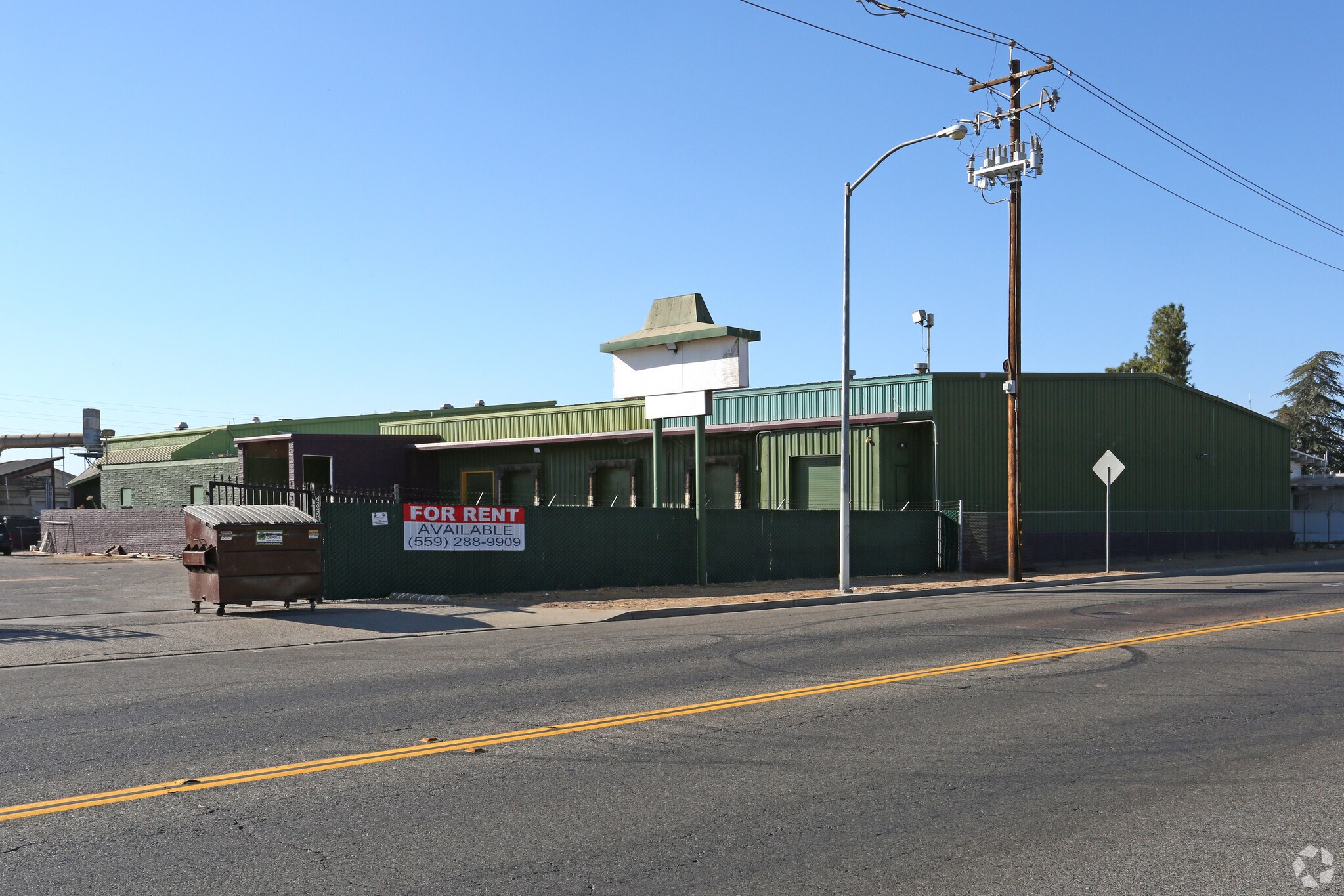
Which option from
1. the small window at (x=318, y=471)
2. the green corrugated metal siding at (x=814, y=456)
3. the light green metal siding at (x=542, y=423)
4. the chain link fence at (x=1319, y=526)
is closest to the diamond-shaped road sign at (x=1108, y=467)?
the green corrugated metal siding at (x=814, y=456)

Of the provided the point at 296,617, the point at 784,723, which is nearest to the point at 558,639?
the point at 296,617

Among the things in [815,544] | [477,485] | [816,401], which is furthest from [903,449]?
[477,485]

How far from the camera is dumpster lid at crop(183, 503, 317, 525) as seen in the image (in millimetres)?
17391

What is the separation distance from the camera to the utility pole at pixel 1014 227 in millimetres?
26297

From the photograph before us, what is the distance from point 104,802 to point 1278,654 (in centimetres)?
1205

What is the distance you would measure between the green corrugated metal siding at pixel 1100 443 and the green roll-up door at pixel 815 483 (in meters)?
3.07

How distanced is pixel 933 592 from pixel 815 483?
9439 mm

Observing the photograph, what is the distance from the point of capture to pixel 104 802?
6504 millimetres

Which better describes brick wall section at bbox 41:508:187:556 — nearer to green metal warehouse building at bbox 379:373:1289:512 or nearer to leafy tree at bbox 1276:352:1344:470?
green metal warehouse building at bbox 379:373:1289:512

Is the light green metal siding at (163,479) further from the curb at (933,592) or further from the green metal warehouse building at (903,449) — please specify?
the curb at (933,592)

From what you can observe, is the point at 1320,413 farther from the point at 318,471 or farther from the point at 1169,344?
the point at 318,471

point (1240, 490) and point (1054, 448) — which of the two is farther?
point (1240, 490)

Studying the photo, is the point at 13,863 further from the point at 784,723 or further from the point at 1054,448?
the point at 1054,448

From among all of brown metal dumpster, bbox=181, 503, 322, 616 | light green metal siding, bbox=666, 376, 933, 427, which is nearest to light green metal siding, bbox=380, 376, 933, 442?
light green metal siding, bbox=666, 376, 933, 427
